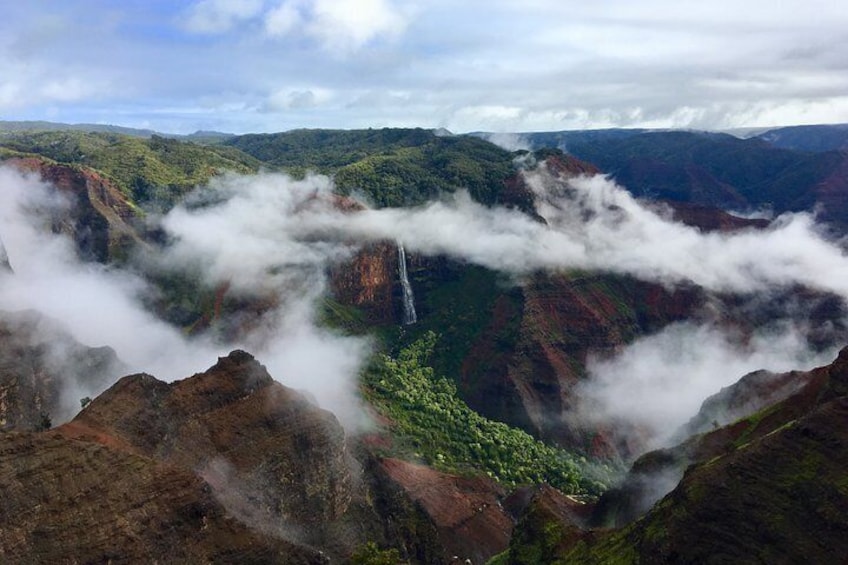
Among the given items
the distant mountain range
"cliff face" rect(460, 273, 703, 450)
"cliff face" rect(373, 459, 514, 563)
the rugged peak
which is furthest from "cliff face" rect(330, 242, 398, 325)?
the rugged peak

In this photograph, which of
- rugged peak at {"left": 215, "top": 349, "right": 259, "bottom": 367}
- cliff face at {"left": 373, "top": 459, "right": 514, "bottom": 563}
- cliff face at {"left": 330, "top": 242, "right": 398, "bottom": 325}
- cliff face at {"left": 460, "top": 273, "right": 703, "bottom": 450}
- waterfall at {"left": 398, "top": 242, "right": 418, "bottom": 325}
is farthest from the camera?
waterfall at {"left": 398, "top": 242, "right": 418, "bottom": 325}

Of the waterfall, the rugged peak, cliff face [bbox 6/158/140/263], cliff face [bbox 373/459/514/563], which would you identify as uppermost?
cliff face [bbox 6/158/140/263]

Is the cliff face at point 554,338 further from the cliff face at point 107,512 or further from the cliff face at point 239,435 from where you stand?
the cliff face at point 107,512

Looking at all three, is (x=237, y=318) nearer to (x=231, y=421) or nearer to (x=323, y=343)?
(x=323, y=343)

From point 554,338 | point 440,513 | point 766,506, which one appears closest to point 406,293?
point 554,338

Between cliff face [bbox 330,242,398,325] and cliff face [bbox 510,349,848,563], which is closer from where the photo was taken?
cliff face [bbox 510,349,848,563]

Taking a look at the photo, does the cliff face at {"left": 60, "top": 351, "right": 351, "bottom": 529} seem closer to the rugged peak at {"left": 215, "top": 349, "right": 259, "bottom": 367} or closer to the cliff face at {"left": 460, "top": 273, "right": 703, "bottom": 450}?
the rugged peak at {"left": 215, "top": 349, "right": 259, "bottom": 367}

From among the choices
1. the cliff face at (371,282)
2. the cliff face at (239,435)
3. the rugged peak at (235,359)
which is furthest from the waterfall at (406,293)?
the rugged peak at (235,359)
